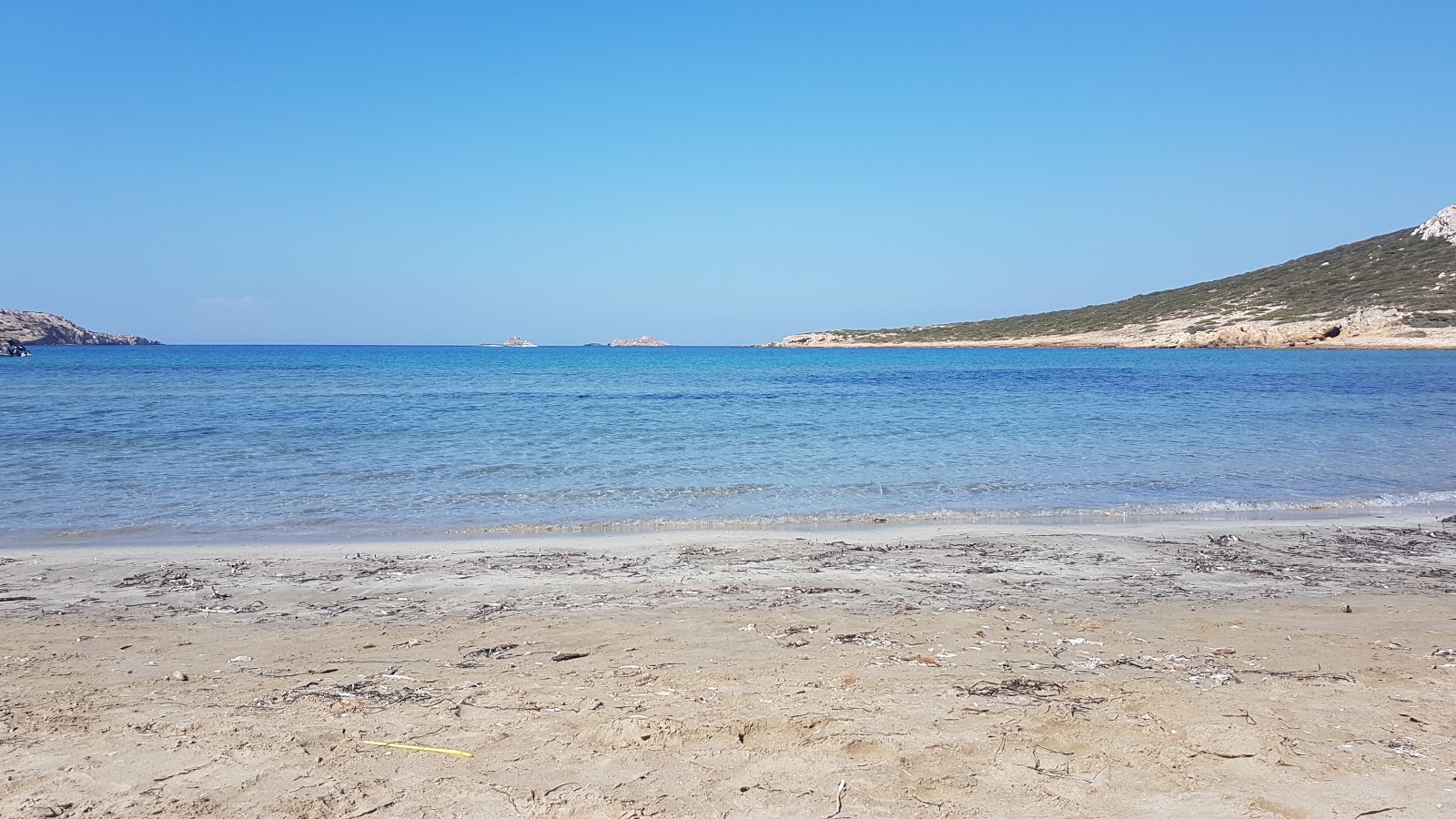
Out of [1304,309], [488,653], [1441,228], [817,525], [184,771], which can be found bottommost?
[817,525]

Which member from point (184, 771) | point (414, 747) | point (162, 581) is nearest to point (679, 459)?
point (162, 581)

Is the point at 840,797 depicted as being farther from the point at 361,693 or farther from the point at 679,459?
the point at 679,459

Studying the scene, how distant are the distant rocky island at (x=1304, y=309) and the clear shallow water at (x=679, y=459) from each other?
1849 inches

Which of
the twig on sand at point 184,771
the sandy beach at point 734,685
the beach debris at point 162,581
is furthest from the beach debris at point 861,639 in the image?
the beach debris at point 162,581

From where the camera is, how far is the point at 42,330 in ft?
467

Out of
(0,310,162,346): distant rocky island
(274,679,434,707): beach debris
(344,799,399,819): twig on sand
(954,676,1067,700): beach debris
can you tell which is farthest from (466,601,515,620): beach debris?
(0,310,162,346): distant rocky island

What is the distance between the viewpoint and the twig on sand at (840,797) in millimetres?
3635

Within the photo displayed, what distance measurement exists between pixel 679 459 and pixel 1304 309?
84.8 m

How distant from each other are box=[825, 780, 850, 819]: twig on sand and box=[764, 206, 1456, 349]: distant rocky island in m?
78.4

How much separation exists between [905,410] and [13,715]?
24841mm

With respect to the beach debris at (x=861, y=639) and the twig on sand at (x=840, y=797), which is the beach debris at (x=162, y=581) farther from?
the twig on sand at (x=840, y=797)

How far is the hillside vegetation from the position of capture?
75125 millimetres

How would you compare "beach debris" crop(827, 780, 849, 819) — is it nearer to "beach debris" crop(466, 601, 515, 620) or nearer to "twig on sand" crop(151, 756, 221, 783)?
"twig on sand" crop(151, 756, 221, 783)

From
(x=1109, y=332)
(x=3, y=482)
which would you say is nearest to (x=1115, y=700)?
(x=3, y=482)
